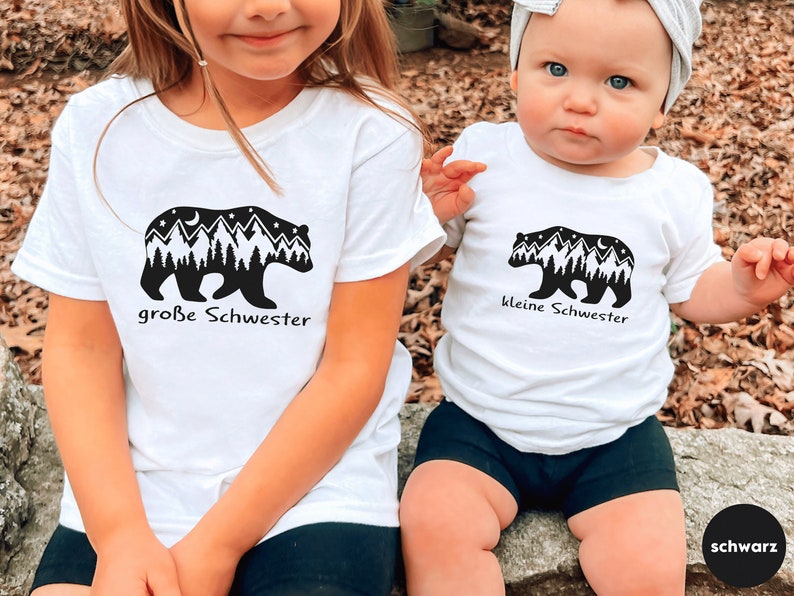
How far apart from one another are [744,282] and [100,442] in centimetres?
149

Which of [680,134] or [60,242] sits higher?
[60,242]

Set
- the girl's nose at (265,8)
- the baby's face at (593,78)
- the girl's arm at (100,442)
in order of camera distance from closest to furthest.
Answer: the girl's nose at (265,8) → the girl's arm at (100,442) → the baby's face at (593,78)

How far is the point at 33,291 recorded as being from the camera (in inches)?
146

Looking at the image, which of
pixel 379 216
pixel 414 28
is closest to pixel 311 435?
pixel 379 216

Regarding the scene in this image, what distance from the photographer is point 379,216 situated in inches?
64.9

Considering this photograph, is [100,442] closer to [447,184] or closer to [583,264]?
[447,184]

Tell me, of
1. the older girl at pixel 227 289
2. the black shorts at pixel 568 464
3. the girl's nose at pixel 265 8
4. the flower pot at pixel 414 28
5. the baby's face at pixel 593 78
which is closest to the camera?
the girl's nose at pixel 265 8

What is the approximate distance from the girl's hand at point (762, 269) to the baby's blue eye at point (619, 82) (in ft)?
1.49

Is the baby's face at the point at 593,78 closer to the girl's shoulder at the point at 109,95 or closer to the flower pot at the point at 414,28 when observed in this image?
the girl's shoulder at the point at 109,95

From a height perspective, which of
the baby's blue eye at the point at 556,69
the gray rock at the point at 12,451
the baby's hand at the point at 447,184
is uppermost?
the baby's blue eye at the point at 556,69

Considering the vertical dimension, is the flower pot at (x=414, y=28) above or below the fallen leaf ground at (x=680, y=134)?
above

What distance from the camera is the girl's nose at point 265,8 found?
138 cm

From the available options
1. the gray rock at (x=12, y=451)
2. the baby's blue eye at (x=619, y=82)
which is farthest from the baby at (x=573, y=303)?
the gray rock at (x=12, y=451)

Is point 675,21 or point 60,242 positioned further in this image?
point 675,21
